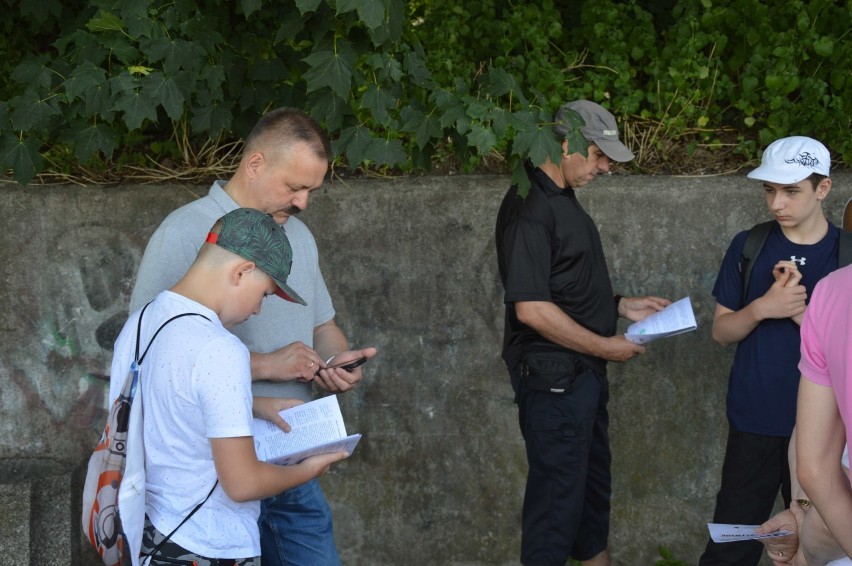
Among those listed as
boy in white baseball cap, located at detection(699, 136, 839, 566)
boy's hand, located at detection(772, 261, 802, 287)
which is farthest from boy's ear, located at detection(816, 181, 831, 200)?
boy's hand, located at detection(772, 261, 802, 287)

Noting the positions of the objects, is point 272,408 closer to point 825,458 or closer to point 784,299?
point 825,458

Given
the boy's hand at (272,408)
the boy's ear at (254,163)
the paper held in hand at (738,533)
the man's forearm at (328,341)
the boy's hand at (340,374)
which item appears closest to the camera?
the paper held in hand at (738,533)

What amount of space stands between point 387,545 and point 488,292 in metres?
1.34

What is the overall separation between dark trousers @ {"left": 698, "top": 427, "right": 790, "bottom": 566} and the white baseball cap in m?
0.99

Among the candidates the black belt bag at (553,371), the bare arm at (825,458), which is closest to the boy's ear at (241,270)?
the bare arm at (825,458)

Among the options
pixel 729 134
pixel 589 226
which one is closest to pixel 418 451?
pixel 589 226

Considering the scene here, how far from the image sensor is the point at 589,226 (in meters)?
4.22

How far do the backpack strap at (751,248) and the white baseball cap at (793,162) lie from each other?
23 centimetres

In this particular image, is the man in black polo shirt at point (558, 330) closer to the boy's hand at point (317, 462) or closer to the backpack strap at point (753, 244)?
the backpack strap at point (753, 244)

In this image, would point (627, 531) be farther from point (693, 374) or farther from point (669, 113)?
point (669, 113)

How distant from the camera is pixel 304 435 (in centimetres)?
289

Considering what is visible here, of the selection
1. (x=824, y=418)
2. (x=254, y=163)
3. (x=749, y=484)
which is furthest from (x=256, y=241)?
(x=749, y=484)

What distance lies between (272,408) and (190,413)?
57cm

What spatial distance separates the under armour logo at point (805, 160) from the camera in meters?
3.91
